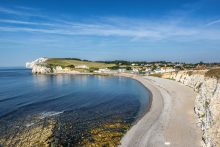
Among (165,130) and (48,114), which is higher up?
(165,130)

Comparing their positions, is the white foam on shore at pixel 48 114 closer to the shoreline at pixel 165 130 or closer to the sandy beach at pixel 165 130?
the shoreline at pixel 165 130

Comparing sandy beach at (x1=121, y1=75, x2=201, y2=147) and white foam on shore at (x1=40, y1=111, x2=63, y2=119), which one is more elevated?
sandy beach at (x1=121, y1=75, x2=201, y2=147)

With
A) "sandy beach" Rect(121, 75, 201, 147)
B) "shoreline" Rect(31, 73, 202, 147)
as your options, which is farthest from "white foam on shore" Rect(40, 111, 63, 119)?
"sandy beach" Rect(121, 75, 201, 147)

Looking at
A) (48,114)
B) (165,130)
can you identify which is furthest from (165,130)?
(48,114)

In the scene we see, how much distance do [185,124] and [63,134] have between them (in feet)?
53.2

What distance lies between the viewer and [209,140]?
80.8 ft

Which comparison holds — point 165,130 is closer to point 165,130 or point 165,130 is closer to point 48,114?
point 165,130

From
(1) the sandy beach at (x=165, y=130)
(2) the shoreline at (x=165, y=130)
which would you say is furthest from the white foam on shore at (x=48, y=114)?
(1) the sandy beach at (x=165, y=130)

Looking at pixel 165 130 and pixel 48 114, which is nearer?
pixel 165 130

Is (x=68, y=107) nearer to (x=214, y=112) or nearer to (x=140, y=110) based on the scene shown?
(x=140, y=110)

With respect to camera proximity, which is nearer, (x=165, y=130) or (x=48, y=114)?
(x=165, y=130)

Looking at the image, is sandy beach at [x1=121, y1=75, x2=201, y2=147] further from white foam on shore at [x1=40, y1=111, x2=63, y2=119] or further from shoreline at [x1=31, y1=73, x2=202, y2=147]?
white foam on shore at [x1=40, y1=111, x2=63, y2=119]

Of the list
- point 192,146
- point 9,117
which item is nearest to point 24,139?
point 9,117

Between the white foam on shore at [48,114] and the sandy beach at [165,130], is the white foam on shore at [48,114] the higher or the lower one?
the lower one
